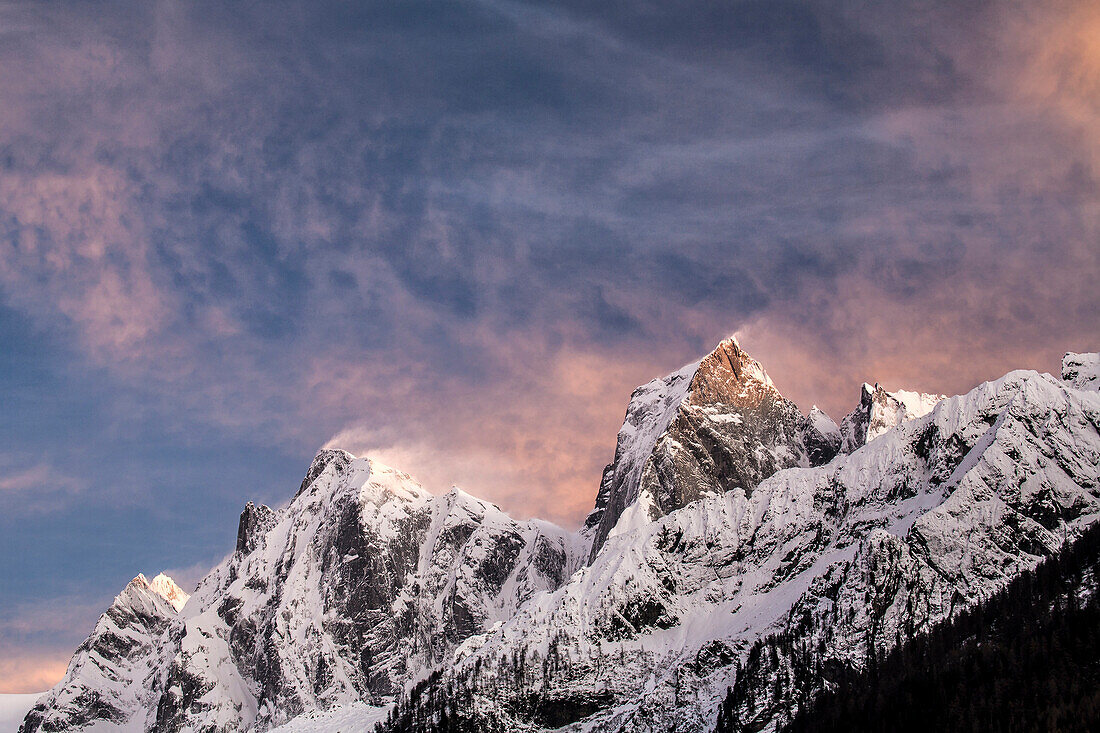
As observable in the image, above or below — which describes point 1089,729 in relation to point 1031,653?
below

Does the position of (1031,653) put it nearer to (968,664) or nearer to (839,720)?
(968,664)

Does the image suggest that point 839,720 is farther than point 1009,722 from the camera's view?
Yes

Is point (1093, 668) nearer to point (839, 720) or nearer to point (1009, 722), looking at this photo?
point (1009, 722)

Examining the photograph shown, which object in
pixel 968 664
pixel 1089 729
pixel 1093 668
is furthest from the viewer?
pixel 968 664

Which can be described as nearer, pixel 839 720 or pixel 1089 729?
pixel 1089 729

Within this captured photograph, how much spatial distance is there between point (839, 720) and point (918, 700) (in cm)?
1336

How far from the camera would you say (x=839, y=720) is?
19962 centimetres

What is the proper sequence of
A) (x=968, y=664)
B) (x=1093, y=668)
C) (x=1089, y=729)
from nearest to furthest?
(x=1089, y=729) < (x=1093, y=668) < (x=968, y=664)

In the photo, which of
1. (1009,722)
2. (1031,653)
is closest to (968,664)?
(1031,653)

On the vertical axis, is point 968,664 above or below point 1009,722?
above

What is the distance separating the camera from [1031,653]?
193625 millimetres

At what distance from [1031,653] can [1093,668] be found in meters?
9.74

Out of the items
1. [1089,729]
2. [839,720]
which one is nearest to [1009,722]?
[1089,729]

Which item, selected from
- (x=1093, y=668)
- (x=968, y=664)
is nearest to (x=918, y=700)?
(x=968, y=664)
